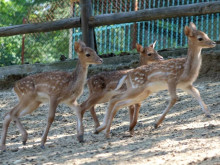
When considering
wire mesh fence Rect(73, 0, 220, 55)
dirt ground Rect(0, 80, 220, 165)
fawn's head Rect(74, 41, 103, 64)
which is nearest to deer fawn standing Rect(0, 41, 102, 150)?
fawn's head Rect(74, 41, 103, 64)

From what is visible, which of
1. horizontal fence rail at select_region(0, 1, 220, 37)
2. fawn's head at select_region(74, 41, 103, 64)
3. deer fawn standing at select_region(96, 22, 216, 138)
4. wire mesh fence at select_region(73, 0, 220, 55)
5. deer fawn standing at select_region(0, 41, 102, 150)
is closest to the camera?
deer fawn standing at select_region(0, 41, 102, 150)

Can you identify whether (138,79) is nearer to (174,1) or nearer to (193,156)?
(193,156)

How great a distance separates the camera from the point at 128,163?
4324mm

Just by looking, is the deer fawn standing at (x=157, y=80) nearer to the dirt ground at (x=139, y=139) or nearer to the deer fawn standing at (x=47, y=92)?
Result: the dirt ground at (x=139, y=139)

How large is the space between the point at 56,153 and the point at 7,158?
24.9 inches

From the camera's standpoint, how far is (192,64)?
22.4 feet

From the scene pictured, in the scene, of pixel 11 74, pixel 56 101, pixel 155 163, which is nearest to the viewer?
pixel 155 163

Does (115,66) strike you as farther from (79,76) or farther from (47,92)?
(47,92)

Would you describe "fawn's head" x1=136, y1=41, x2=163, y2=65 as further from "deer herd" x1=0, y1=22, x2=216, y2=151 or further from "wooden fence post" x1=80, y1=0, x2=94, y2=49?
"wooden fence post" x1=80, y1=0, x2=94, y2=49

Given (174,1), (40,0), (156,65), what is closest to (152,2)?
(174,1)

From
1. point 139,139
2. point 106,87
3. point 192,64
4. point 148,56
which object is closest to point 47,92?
point 106,87

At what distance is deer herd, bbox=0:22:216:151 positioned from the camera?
6.38 m

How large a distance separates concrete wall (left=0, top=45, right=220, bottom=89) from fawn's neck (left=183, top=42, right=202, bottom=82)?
2354 mm

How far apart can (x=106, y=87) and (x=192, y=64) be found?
1.46 m
